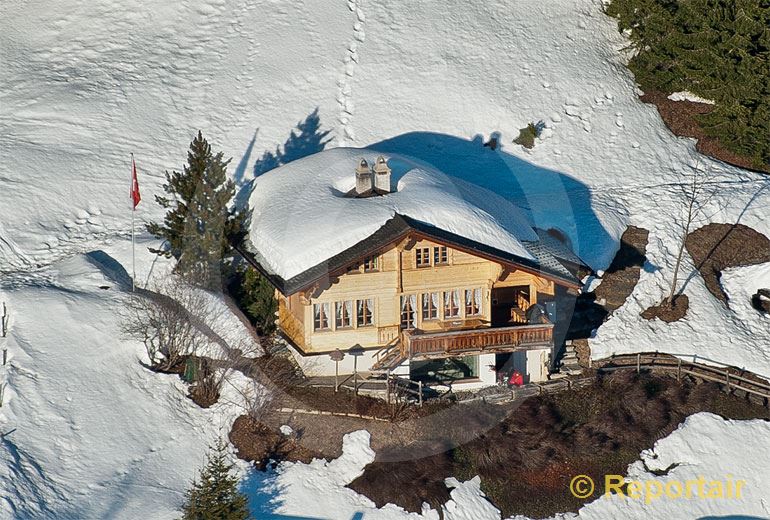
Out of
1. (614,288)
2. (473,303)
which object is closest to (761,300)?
(614,288)

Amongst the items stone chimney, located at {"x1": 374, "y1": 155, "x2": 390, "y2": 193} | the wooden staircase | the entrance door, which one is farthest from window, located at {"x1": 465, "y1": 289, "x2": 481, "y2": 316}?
stone chimney, located at {"x1": 374, "y1": 155, "x2": 390, "y2": 193}

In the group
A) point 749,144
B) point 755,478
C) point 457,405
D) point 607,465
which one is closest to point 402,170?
point 457,405

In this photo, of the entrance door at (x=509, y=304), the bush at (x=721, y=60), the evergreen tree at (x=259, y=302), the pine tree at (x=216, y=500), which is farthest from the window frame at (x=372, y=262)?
the bush at (x=721, y=60)

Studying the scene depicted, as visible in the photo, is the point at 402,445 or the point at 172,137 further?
the point at 172,137

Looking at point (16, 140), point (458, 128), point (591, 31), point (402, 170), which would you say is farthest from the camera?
point (591, 31)

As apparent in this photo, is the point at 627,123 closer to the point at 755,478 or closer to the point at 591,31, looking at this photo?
the point at 591,31

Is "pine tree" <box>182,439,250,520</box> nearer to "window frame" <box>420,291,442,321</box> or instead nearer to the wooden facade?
the wooden facade
